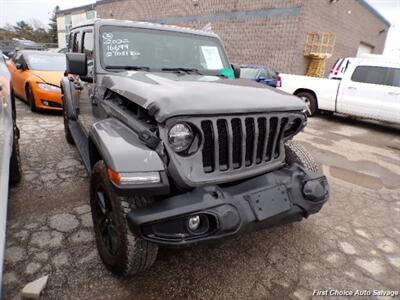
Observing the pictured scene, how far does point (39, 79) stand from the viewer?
6922mm

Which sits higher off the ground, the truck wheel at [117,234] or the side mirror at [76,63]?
the side mirror at [76,63]

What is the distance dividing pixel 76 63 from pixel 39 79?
15.2 ft

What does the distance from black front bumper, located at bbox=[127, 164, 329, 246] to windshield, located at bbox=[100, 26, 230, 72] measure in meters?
1.70

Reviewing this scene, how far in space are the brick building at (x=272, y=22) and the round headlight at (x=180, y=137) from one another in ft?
47.7

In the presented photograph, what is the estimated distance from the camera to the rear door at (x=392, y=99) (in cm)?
786

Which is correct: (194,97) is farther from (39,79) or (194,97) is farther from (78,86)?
(39,79)

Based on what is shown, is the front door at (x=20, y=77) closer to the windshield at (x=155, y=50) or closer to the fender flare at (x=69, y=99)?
the fender flare at (x=69, y=99)

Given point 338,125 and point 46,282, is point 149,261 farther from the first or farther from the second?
point 338,125

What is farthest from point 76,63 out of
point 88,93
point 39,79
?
point 39,79

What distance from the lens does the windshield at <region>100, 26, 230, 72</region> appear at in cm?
309

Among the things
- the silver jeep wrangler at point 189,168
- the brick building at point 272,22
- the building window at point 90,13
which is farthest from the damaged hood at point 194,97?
the building window at point 90,13

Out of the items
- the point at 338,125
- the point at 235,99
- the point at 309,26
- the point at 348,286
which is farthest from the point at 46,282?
the point at 309,26

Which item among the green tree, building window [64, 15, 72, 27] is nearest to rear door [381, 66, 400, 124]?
building window [64, 15, 72, 27]

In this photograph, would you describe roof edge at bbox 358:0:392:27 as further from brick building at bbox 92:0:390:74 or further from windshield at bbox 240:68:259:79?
windshield at bbox 240:68:259:79
